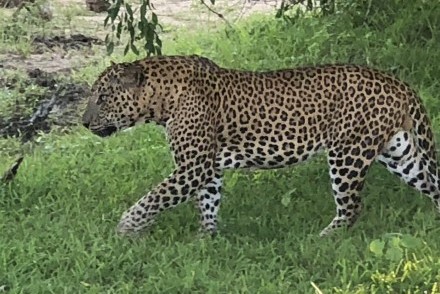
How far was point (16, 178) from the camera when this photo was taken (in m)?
6.89

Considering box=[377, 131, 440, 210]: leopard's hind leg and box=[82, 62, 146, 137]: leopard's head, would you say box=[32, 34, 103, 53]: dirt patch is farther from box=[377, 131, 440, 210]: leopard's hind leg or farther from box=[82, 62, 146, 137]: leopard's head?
box=[377, 131, 440, 210]: leopard's hind leg

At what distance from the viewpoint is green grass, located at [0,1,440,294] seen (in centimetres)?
506

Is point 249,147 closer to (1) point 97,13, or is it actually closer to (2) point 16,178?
(2) point 16,178

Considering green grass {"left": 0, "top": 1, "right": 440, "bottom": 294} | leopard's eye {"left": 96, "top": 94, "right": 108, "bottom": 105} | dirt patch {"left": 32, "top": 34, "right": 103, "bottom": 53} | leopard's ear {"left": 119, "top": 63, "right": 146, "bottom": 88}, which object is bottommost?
dirt patch {"left": 32, "top": 34, "right": 103, "bottom": 53}

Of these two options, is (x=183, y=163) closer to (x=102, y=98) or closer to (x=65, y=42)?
(x=102, y=98)

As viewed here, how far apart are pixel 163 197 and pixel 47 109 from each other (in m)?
3.57

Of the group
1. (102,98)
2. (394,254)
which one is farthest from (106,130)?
(394,254)

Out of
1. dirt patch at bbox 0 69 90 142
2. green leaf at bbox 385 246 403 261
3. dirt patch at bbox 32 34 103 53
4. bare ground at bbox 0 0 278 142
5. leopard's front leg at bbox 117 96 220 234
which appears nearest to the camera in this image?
green leaf at bbox 385 246 403 261

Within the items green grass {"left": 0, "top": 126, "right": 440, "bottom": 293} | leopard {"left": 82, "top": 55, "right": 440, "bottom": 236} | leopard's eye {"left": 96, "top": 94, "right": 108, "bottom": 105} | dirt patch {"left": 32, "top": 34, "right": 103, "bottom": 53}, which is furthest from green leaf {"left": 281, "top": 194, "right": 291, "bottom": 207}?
dirt patch {"left": 32, "top": 34, "right": 103, "bottom": 53}

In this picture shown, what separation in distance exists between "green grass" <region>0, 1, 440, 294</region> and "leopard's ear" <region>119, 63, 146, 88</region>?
0.83m

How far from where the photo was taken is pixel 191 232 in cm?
607

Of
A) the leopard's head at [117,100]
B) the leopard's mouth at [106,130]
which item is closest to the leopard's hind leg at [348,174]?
the leopard's head at [117,100]

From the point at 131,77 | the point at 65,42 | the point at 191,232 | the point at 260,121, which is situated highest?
the point at 131,77

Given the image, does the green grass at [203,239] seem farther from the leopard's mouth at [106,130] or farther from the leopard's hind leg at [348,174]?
the leopard's mouth at [106,130]
